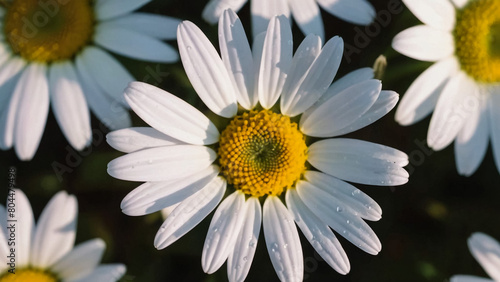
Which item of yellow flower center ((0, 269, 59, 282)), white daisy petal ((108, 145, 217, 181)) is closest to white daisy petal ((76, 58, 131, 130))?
white daisy petal ((108, 145, 217, 181))

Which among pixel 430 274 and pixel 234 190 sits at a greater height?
pixel 234 190

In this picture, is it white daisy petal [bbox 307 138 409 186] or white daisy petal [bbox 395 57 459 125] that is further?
white daisy petal [bbox 395 57 459 125]

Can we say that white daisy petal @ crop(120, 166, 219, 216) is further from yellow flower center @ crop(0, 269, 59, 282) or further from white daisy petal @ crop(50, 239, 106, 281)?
yellow flower center @ crop(0, 269, 59, 282)

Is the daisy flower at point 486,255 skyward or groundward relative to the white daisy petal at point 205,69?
groundward

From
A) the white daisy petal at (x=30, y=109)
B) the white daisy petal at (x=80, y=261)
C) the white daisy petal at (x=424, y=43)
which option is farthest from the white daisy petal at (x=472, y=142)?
the white daisy petal at (x=30, y=109)

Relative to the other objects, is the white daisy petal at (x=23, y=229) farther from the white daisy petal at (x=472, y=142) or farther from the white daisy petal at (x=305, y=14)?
the white daisy petal at (x=472, y=142)

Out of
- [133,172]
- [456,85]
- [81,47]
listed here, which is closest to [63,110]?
[81,47]

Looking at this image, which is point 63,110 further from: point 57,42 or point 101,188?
point 101,188
